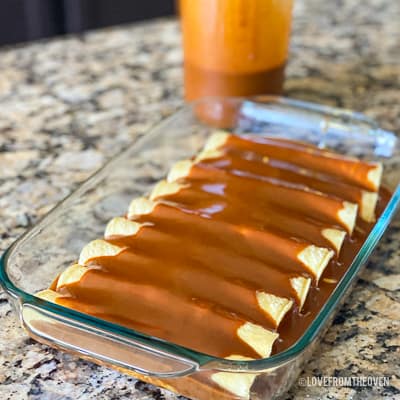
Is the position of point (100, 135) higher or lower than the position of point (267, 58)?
lower

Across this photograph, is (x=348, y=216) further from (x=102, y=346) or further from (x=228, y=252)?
(x=102, y=346)

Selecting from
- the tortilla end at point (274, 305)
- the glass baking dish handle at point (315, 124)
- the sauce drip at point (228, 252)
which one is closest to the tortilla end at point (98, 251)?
the sauce drip at point (228, 252)

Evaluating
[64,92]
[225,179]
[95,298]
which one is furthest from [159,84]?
[95,298]

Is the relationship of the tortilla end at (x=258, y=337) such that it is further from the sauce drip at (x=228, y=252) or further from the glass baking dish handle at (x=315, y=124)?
the glass baking dish handle at (x=315, y=124)

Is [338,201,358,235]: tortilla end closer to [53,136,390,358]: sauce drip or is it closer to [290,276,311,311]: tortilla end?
[53,136,390,358]: sauce drip

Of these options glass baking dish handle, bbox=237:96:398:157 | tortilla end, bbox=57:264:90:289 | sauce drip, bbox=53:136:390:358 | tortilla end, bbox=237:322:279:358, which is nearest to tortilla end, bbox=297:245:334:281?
sauce drip, bbox=53:136:390:358

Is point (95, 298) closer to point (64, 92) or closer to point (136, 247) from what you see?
point (136, 247)
